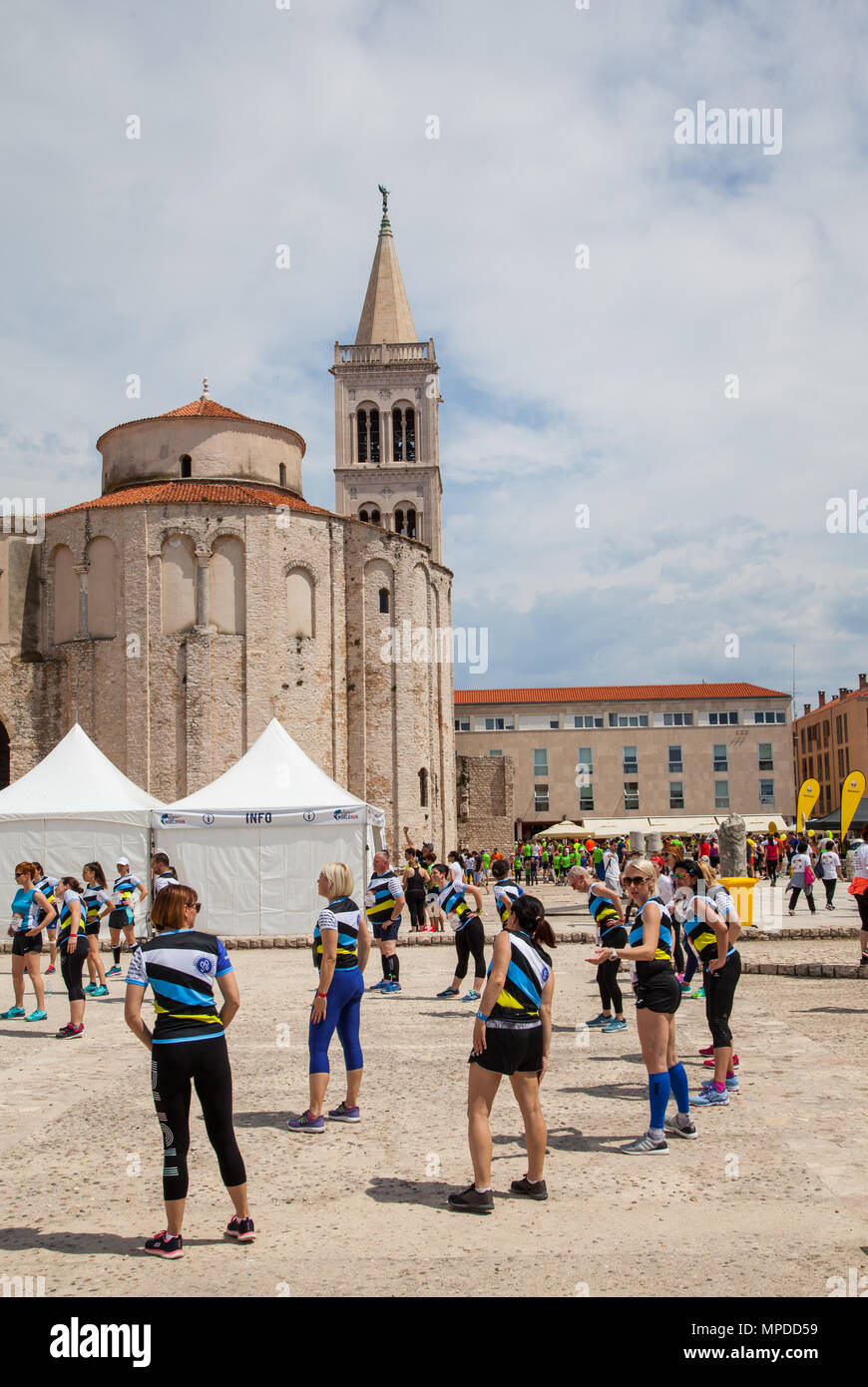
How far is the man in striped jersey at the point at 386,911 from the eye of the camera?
1247 centimetres

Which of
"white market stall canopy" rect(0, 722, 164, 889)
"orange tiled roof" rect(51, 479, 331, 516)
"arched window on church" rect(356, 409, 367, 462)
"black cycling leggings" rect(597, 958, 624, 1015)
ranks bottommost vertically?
"black cycling leggings" rect(597, 958, 624, 1015)

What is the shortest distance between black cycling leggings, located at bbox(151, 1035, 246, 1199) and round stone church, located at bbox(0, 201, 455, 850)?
33.8 meters

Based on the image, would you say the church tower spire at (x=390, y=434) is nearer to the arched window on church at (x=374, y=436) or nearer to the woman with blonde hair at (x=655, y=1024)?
the arched window on church at (x=374, y=436)

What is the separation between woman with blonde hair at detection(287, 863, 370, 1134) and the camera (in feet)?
22.3

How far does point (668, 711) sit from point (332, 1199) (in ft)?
236

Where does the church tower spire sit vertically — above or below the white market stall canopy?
above

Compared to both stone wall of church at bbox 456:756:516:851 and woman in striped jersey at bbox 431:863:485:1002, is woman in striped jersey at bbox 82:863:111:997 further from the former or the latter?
stone wall of church at bbox 456:756:516:851

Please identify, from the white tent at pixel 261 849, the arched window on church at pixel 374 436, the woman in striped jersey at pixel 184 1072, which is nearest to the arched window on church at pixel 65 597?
the white tent at pixel 261 849

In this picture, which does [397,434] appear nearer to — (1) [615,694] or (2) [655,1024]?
(1) [615,694]

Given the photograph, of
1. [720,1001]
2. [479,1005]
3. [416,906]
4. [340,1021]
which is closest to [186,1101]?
[340,1021]

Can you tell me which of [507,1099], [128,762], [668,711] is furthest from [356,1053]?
[668,711]

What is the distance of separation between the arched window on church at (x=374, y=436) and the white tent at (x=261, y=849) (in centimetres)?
5101

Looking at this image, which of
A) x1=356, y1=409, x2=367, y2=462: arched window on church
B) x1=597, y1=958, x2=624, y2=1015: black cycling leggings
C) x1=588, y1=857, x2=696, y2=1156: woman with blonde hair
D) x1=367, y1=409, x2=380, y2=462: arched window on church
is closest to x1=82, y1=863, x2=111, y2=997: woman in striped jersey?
x1=597, y1=958, x2=624, y2=1015: black cycling leggings

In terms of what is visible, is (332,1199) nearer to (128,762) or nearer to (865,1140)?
(865,1140)
